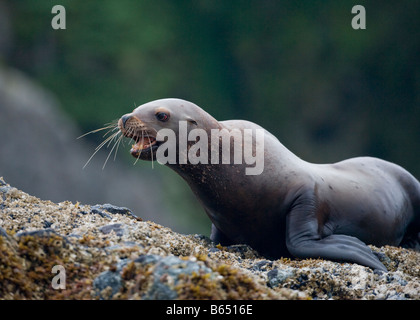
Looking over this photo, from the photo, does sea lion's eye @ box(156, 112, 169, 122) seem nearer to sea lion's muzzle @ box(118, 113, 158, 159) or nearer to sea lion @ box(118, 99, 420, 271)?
sea lion @ box(118, 99, 420, 271)

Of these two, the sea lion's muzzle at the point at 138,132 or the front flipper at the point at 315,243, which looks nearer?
the front flipper at the point at 315,243

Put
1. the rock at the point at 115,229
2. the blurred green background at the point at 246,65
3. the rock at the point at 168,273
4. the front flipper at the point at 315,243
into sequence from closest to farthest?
the rock at the point at 168,273 → the rock at the point at 115,229 → the front flipper at the point at 315,243 → the blurred green background at the point at 246,65

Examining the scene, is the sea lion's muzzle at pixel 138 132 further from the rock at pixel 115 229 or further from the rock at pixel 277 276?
the rock at pixel 277 276

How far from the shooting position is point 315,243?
5207 mm

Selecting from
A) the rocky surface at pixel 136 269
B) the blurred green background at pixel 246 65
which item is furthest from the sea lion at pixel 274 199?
the blurred green background at pixel 246 65

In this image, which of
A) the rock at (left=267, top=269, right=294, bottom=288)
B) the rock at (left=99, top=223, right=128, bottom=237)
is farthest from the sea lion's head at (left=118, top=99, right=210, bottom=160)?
the rock at (left=267, top=269, right=294, bottom=288)

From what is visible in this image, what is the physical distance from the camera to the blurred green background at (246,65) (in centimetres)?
1805

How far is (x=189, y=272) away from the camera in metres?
3.18

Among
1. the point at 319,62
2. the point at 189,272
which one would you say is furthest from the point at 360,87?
the point at 189,272

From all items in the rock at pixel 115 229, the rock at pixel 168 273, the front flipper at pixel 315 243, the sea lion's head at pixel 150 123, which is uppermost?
the sea lion's head at pixel 150 123

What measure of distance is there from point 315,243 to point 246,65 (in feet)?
50.3

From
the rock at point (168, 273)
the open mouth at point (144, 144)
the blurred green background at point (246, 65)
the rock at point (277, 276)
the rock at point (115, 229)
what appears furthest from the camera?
the blurred green background at point (246, 65)

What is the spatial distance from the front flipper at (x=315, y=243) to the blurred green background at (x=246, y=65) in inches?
465
